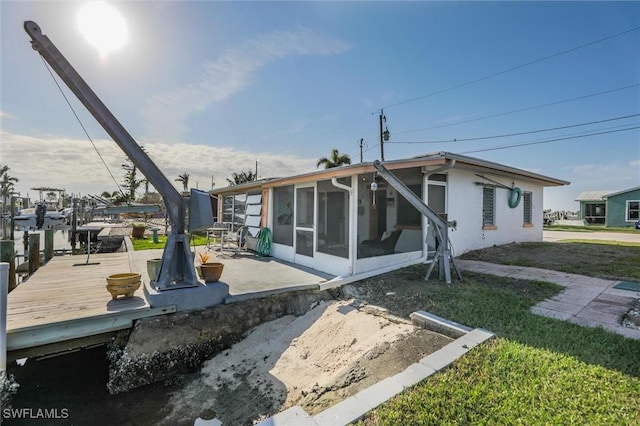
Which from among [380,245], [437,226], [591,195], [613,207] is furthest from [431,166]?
[591,195]

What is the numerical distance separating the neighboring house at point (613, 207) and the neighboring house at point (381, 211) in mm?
17245

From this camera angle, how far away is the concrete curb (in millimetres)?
2072

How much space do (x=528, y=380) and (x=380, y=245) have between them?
4195 millimetres

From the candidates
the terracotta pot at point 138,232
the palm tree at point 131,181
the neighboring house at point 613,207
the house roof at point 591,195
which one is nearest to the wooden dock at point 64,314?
the terracotta pot at point 138,232

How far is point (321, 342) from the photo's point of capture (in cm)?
420

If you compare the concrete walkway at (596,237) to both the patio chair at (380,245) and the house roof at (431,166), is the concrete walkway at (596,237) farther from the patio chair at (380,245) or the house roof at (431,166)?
the patio chair at (380,245)

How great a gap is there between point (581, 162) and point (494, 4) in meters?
15.6

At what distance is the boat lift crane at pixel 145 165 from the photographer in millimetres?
3863

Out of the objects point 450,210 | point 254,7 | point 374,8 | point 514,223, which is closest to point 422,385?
point 450,210

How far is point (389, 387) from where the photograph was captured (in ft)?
7.93

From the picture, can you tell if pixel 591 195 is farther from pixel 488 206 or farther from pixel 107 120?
pixel 107 120

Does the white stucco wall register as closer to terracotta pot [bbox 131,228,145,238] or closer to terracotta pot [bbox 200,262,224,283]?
terracotta pot [bbox 200,262,224,283]

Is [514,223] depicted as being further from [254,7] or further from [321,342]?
[254,7]

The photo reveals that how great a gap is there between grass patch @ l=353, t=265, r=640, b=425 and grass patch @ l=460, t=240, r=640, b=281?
3890 millimetres
